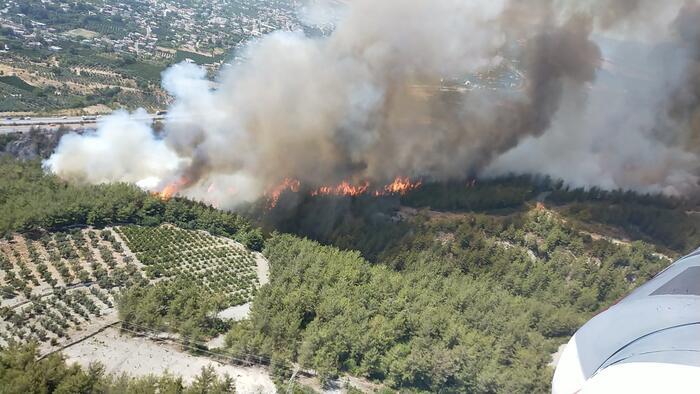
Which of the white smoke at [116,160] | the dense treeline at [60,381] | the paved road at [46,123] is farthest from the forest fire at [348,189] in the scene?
the paved road at [46,123]

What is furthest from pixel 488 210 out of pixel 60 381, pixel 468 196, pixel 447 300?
pixel 60 381

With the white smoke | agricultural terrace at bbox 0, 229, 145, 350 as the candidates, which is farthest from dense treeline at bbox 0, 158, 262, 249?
the white smoke

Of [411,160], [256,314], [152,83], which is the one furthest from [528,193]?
[152,83]

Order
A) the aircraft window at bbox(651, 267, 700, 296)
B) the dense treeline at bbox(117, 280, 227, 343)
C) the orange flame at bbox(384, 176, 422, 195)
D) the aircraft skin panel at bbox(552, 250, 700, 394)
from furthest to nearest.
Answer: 1. the orange flame at bbox(384, 176, 422, 195)
2. the dense treeline at bbox(117, 280, 227, 343)
3. the aircraft window at bbox(651, 267, 700, 296)
4. the aircraft skin panel at bbox(552, 250, 700, 394)

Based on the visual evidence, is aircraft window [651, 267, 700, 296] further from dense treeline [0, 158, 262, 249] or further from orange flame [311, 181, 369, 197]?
orange flame [311, 181, 369, 197]

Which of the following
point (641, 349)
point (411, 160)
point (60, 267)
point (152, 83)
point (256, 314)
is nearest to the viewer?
point (641, 349)

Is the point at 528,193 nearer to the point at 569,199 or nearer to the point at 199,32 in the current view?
the point at 569,199

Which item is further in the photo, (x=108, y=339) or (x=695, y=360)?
(x=108, y=339)

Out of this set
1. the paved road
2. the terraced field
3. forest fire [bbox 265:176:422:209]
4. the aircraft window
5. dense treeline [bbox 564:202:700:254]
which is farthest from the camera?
the paved road
